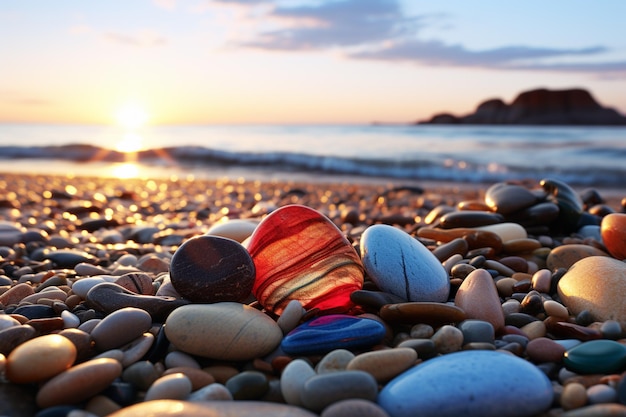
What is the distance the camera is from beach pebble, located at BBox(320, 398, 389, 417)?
139cm

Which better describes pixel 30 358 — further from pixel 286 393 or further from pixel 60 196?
pixel 60 196

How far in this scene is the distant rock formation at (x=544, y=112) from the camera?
5053cm

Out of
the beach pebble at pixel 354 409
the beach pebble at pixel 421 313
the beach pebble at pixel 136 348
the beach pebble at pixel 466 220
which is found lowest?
the beach pebble at pixel 354 409

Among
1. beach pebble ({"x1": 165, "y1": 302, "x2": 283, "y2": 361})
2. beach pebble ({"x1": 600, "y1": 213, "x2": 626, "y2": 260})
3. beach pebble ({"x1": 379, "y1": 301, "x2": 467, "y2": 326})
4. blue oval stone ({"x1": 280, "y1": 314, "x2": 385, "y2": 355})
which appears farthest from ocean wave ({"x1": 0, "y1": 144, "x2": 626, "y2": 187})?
beach pebble ({"x1": 165, "y1": 302, "x2": 283, "y2": 361})

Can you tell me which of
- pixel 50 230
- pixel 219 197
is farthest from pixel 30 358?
pixel 219 197

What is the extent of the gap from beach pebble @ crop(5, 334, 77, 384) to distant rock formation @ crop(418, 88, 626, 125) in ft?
174

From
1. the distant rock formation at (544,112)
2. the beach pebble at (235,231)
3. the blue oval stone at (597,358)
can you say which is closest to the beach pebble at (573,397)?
the blue oval stone at (597,358)

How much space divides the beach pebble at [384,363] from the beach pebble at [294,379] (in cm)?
13

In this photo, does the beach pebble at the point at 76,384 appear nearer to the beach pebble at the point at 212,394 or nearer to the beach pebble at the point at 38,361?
the beach pebble at the point at 38,361

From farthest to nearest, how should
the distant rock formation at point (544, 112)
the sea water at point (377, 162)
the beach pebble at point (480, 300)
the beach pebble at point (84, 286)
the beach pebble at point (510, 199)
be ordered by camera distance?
1. the distant rock formation at point (544, 112)
2. the sea water at point (377, 162)
3. the beach pebble at point (510, 199)
4. the beach pebble at point (84, 286)
5. the beach pebble at point (480, 300)

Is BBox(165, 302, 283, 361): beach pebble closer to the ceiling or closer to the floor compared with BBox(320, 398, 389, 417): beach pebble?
closer to the ceiling

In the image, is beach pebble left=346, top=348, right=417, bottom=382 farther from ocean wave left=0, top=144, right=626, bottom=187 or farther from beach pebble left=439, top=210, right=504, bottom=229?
ocean wave left=0, top=144, right=626, bottom=187

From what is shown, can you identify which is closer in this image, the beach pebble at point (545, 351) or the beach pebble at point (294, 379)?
the beach pebble at point (294, 379)

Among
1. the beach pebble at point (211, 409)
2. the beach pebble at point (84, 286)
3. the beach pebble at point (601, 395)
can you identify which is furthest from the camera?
the beach pebble at point (84, 286)
